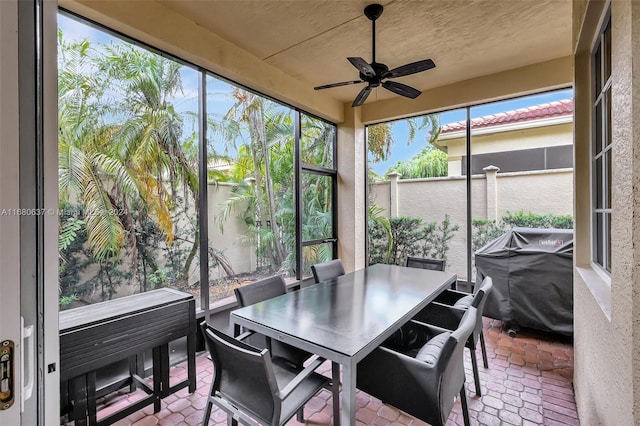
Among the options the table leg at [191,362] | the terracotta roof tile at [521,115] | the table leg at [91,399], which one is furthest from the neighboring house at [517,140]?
the table leg at [91,399]

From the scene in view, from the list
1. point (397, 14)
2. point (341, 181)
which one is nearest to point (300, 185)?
point (341, 181)

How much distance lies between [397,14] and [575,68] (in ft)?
4.84

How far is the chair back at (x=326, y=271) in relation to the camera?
10.3 ft

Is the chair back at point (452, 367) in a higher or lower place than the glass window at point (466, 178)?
lower

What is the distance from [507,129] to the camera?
4.10 metres

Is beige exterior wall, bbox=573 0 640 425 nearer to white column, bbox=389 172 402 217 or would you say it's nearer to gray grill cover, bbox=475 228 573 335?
gray grill cover, bbox=475 228 573 335

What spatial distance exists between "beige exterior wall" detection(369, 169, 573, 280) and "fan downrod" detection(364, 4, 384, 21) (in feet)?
8.30

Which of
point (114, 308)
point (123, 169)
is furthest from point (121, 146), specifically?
point (114, 308)

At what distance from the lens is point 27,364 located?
2.11 feet

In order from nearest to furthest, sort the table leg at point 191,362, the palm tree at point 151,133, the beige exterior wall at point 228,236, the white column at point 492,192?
the table leg at point 191,362 → the palm tree at point 151,133 → the beige exterior wall at point 228,236 → the white column at point 492,192

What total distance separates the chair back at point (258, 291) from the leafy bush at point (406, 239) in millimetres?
2676

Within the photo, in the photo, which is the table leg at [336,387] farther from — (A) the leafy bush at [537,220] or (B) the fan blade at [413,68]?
(A) the leafy bush at [537,220]

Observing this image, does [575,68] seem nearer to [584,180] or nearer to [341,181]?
[584,180]

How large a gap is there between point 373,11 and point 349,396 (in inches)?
115
